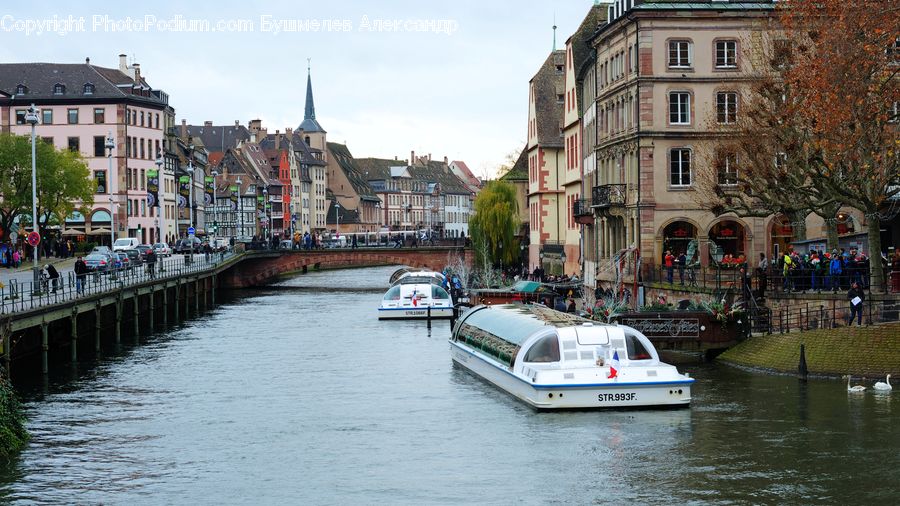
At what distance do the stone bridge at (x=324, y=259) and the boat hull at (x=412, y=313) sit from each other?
150 feet

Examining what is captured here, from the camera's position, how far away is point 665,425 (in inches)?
1428

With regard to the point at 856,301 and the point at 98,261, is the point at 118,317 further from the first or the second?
the point at 856,301

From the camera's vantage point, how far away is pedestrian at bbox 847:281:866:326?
44312mm

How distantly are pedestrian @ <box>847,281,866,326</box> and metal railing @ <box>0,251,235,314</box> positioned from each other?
25.2 meters

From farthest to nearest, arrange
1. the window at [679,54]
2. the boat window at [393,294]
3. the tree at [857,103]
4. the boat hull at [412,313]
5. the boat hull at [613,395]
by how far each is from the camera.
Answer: the boat window at [393,294] < the boat hull at [412,313] < the window at [679,54] < the tree at [857,103] < the boat hull at [613,395]

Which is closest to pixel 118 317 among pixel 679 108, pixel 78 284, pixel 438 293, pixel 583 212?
pixel 78 284

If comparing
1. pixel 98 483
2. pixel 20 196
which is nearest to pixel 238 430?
pixel 98 483

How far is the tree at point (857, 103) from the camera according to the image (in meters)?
45.8

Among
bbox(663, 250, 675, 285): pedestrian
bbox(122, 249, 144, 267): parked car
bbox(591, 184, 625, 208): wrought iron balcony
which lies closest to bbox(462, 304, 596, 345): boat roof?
bbox(663, 250, 675, 285): pedestrian

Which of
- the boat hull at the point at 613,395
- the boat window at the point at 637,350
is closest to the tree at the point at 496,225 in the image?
the boat window at the point at 637,350

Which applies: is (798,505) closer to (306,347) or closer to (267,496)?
(267,496)

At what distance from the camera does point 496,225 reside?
112625 millimetres

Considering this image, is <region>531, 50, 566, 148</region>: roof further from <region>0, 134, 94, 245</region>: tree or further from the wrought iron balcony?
<region>0, 134, 94, 245</region>: tree

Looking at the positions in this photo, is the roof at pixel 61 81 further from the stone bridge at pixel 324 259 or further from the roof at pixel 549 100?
the roof at pixel 549 100
